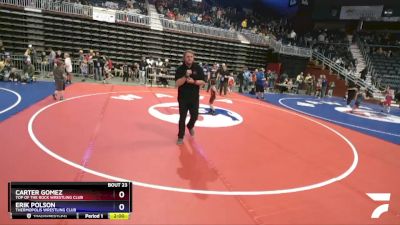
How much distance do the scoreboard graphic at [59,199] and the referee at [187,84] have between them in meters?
3.16

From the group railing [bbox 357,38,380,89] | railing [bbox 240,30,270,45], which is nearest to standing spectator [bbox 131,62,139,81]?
railing [bbox 240,30,270,45]

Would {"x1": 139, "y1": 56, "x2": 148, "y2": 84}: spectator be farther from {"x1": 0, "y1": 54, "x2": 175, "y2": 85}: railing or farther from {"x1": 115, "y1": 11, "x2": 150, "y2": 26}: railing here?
{"x1": 115, "y1": 11, "x2": 150, "y2": 26}: railing

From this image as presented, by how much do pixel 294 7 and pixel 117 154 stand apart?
3328 centimetres

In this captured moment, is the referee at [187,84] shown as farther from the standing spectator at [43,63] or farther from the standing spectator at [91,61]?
the standing spectator at [43,63]

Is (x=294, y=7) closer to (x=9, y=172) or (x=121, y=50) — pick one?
(x=121, y=50)

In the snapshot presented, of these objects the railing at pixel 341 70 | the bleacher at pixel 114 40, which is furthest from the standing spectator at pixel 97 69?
the railing at pixel 341 70

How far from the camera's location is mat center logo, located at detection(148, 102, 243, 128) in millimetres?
8305

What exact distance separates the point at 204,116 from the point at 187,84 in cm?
331

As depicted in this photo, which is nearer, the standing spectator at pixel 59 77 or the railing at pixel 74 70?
the standing spectator at pixel 59 77

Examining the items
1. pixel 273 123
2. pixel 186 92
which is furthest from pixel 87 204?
pixel 273 123

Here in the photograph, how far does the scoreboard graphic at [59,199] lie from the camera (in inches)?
115

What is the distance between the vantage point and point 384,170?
5.91 metres

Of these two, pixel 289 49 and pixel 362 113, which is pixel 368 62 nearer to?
pixel 289 49

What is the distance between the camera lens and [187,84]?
6020 millimetres
